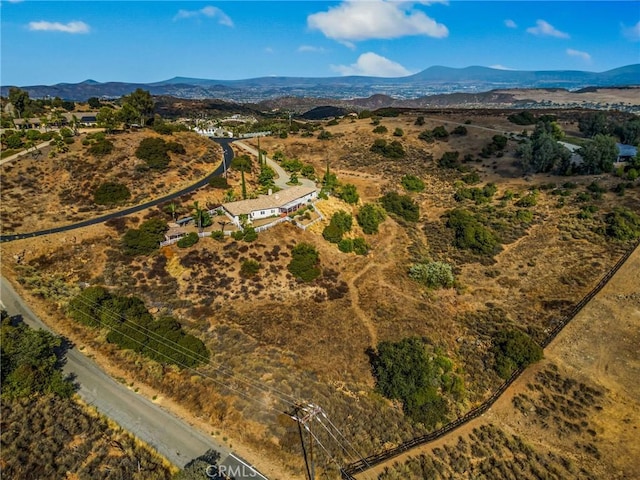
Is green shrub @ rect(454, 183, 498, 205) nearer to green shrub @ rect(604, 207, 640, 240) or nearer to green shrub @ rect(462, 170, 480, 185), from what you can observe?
green shrub @ rect(462, 170, 480, 185)

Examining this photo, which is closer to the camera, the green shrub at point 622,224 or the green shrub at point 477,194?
the green shrub at point 622,224

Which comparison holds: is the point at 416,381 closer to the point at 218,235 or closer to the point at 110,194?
the point at 218,235

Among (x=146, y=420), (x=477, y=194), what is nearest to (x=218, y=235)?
(x=146, y=420)

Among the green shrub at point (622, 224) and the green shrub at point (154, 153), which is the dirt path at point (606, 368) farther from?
the green shrub at point (154, 153)

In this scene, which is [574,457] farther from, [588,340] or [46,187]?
[46,187]

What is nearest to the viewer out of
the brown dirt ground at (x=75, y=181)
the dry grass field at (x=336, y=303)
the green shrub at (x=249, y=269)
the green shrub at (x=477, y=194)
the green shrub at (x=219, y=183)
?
the dry grass field at (x=336, y=303)

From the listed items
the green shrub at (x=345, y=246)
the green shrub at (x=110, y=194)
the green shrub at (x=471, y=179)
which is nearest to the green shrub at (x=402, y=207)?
the green shrub at (x=345, y=246)
